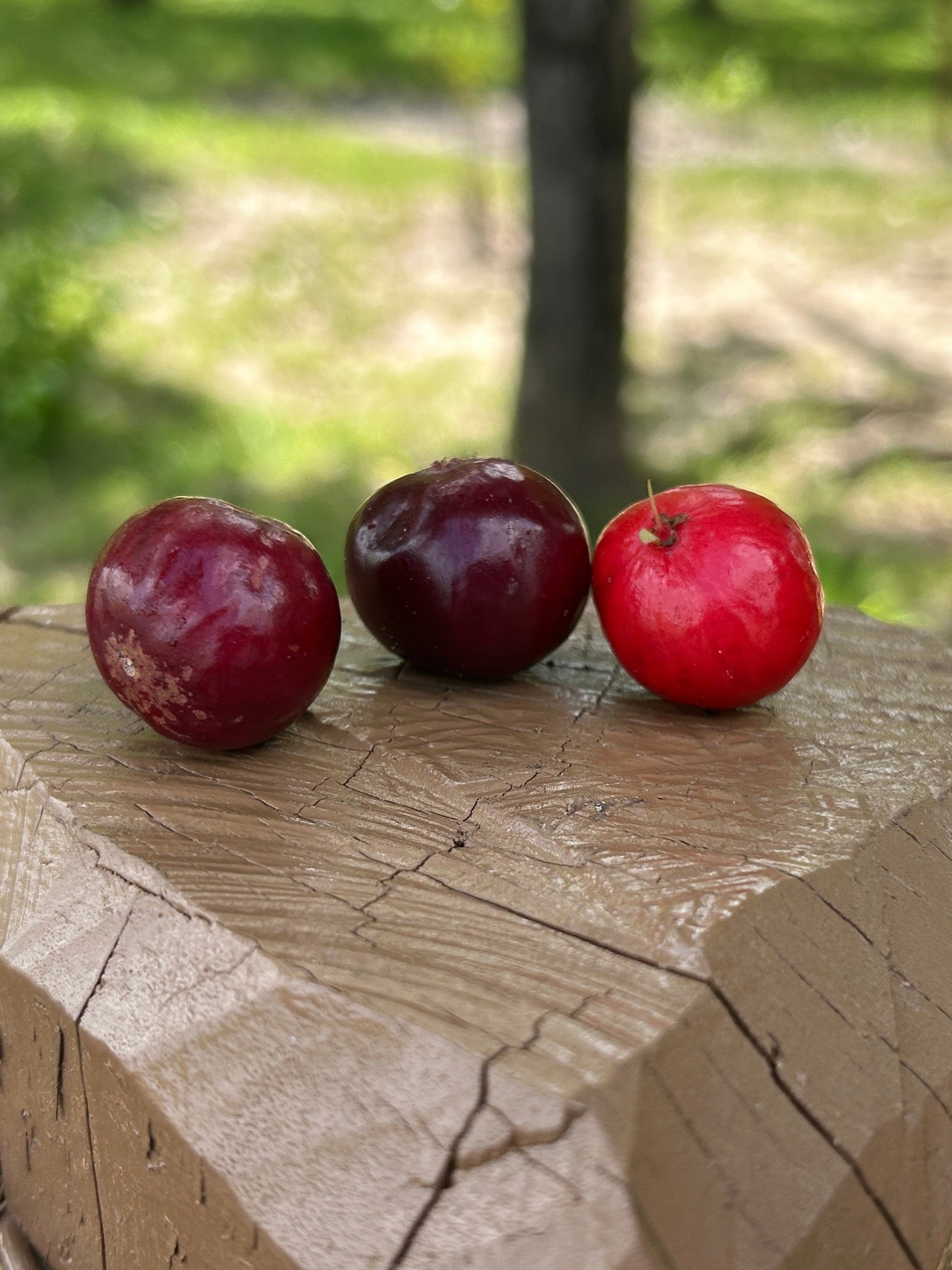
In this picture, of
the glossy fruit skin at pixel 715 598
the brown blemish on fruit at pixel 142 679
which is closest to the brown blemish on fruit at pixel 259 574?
A: the brown blemish on fruit at pixel 142 679

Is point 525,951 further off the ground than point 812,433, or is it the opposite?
point 525,951

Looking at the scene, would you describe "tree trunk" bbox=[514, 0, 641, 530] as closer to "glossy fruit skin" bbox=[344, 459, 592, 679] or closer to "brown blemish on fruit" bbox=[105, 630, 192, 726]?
"glossy fruit skin" bbox=[344, 459, 592, 679]

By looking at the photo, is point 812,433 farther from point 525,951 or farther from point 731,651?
point 525,951

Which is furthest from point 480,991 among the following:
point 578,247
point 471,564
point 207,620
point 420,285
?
point 420,285

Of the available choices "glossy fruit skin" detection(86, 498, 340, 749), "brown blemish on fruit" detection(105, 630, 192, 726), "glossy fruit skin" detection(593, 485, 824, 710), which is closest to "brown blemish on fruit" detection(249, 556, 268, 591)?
"glossy fruit skin" detection(86, 498, 340, 749)

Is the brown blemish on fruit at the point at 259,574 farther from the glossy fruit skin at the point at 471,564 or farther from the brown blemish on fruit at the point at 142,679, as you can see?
the glossy fruit skin at the point at 471,564

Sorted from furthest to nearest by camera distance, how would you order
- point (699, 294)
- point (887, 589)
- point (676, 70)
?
point (676, 70) < point (699, 294) < point (887, 589)

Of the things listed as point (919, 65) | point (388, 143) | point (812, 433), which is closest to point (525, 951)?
point (812, 433)
